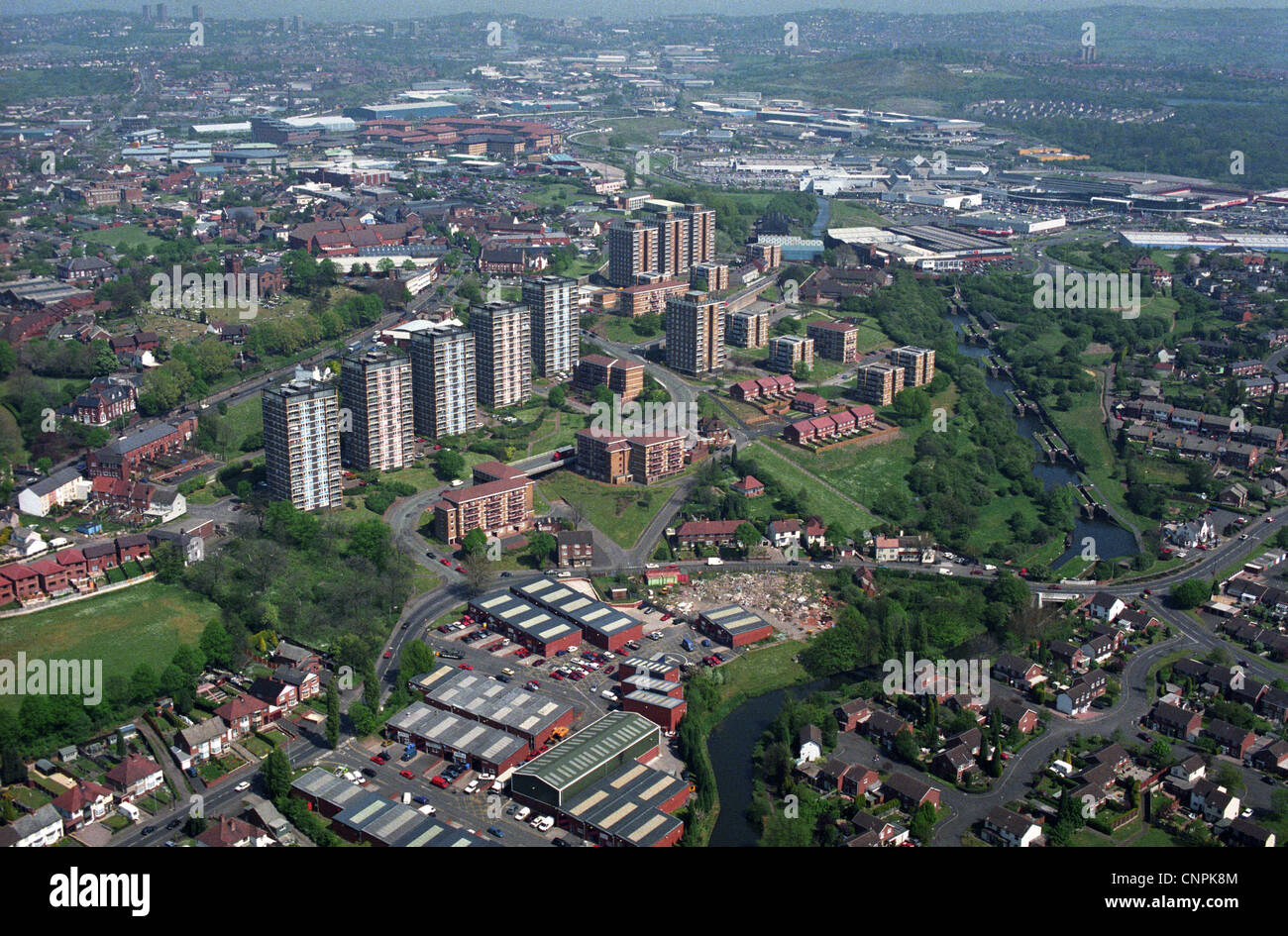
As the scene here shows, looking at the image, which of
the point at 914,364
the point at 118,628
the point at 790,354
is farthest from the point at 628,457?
the point at 118,628

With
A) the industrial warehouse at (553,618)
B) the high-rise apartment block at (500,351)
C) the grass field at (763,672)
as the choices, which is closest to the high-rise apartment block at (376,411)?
the high-rise apartment block at (500,351)

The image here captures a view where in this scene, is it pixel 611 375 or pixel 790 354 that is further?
pixel 790 354

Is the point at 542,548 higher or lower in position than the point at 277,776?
higher

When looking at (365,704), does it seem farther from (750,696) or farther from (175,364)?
(175,364)

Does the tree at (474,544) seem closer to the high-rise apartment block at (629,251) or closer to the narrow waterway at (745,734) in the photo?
the narrow waterway at (745,734)

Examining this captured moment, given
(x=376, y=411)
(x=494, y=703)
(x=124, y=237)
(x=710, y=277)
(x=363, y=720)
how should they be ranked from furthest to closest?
(x=124, y=237), (x=710, y=277), (x=376, y=411), (x=494, y=703), (x=363, y=720)

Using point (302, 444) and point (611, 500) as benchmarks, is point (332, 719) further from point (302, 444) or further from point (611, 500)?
point (611, 500)

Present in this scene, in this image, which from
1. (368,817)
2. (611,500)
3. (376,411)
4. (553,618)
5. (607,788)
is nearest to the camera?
(368,817)
